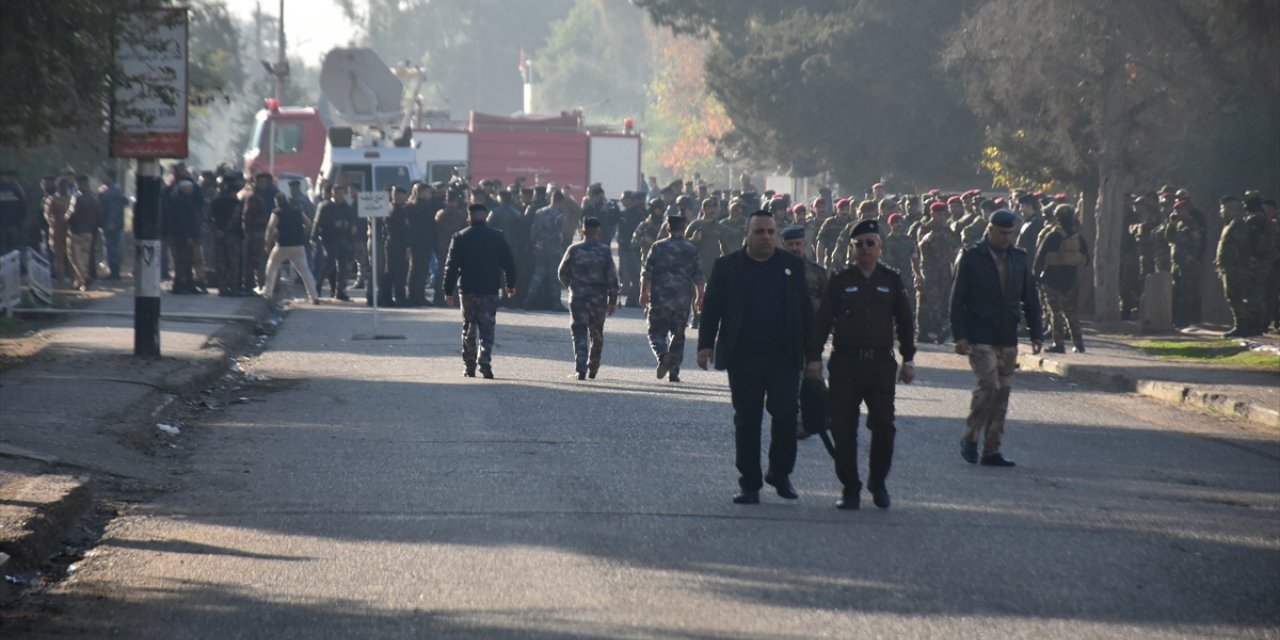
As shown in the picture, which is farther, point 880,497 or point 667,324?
point 667,324

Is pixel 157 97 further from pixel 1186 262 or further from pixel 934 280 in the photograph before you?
pixel 1186 262

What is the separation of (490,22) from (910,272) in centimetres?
12414

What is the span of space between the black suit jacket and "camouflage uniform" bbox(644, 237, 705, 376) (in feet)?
23.9

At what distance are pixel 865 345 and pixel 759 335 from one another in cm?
66

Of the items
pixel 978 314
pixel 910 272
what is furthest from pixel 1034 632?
pixel 910 272

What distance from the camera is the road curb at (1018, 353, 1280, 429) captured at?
640 inches

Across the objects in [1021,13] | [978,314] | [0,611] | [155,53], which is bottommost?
[0,611]

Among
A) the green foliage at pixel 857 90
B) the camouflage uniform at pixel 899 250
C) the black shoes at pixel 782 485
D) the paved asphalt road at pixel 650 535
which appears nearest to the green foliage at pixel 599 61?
the green foliage at pixel 857 90

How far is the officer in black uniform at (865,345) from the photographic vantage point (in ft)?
34.9

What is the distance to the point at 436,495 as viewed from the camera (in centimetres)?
1070

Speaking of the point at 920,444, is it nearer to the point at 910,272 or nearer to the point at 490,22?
the point at 910,272

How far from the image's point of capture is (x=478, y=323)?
18266mm

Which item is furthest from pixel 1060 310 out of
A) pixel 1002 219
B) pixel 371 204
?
pixel 1002 219

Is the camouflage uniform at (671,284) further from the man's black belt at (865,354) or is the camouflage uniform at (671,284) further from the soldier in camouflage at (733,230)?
the man's black belt at (865,354)
